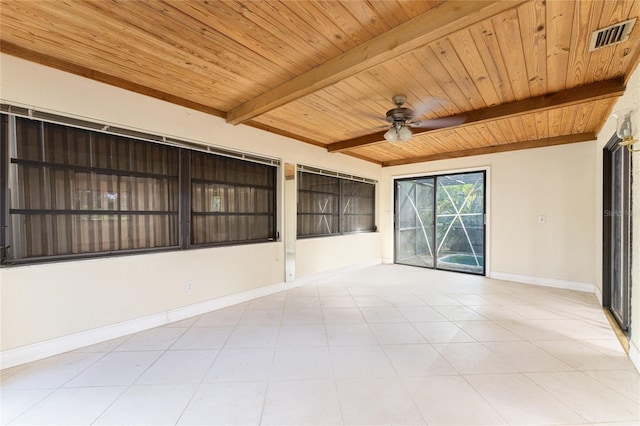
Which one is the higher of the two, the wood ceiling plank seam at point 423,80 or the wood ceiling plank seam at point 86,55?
the wood ceiling plank seam at point 86,55

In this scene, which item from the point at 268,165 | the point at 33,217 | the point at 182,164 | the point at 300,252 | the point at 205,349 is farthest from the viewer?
the point at 300,252

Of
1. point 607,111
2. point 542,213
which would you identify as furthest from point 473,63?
point 542,213

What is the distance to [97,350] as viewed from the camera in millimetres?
2420

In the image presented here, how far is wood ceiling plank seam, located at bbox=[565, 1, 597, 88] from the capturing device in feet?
5.74

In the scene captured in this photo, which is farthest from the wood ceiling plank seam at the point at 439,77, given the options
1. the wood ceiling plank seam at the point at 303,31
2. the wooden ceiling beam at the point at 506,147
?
the wooden ceiling beam at the point at 506,147

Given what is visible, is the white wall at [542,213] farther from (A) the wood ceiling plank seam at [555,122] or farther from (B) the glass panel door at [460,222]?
(A) the wood ceiling plank seam at [555,122]

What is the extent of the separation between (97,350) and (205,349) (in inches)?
38.4

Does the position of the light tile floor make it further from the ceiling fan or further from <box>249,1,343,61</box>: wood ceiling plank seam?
<box>249,1,343,61</box>: wood ceiling plank seam

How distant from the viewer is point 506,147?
16.3 feet

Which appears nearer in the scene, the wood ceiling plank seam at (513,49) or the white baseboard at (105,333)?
the wood ceiling plank seam at (513,49)

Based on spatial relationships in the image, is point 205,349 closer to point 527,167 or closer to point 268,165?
point 268,165

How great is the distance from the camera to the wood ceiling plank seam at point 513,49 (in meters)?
1.84

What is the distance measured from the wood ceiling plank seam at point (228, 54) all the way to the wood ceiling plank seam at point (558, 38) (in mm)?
2015

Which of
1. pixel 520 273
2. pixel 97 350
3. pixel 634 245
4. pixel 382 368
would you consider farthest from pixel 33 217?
pixel 520 273
